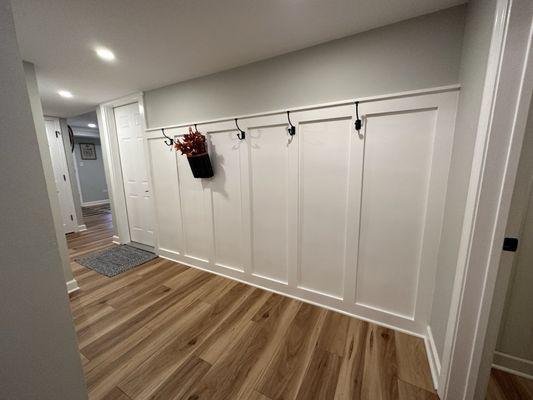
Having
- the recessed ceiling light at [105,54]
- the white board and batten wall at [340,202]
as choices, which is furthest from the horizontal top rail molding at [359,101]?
the recessed ceiling light at [105,54]

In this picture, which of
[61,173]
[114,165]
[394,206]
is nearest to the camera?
[394,206]

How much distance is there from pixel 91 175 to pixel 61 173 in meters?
3.45

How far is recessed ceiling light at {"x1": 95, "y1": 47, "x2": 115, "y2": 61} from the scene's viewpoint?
1.70 metres

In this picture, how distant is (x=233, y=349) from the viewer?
1.53 metres

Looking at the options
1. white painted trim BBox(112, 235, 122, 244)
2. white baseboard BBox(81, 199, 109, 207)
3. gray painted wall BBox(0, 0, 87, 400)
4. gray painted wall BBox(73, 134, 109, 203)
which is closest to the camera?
gray painted wall BBox(0, 0, 87, 400)

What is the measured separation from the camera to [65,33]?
1478 millimetres

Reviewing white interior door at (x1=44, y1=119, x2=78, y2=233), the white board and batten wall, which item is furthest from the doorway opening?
white interior door at (x1=44, y1=119, x2=78, y2=233)

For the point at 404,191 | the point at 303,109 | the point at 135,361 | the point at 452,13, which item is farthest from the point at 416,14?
the point at 135,361

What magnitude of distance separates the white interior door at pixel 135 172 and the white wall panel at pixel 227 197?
1.32 meters

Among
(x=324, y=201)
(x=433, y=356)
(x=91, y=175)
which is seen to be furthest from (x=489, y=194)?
(x=91, y=175)

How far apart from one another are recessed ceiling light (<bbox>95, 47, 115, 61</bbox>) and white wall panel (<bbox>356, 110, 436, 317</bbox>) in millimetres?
2186

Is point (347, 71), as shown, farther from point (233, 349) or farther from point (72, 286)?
point (72, 286)

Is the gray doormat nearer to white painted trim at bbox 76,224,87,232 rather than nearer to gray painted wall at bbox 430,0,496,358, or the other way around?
white painted trim at bbox 76,224,87,232

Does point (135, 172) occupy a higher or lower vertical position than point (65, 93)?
lower
